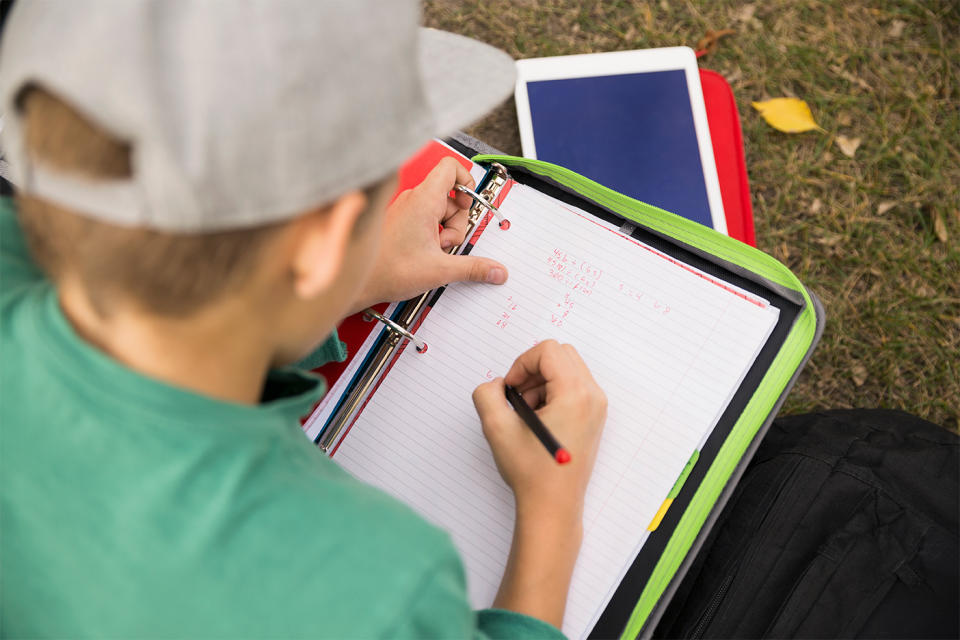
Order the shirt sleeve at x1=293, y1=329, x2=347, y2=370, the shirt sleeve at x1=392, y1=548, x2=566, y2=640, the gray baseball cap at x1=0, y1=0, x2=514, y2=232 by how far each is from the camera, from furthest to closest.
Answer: the shirt sleeve at x1=293, y1=329, x2=347, y2=370
the shirt sleeve at x1=392, y1=548, x2=566, y2=640
the gray baseball cap at x1=0, y1=0, x2=514, y2=232

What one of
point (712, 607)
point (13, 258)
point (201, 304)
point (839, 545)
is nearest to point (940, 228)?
point (839, 545)

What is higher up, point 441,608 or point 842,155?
point 842,155

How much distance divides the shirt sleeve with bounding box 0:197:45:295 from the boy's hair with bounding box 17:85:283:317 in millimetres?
146

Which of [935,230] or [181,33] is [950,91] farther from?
[181,33]

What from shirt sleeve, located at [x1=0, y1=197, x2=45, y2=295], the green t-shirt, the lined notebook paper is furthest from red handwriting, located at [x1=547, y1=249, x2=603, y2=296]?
shirt sleeve, located at [x1=0, y1=197, x2=45, y2=295]

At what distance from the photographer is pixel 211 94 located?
40 centimetres

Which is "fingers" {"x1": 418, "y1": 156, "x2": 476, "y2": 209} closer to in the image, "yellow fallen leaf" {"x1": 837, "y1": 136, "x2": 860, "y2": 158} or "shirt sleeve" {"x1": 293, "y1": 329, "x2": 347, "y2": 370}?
"shirt sleeve" {"x1": 293, "y1": 329, "x2": 347, "y2": 370}

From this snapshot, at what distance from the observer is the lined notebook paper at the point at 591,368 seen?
0.74 m

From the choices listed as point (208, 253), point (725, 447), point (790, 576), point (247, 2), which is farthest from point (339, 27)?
point (790, 576)

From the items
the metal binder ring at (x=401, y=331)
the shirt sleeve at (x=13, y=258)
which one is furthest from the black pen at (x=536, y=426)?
the shirt sleeve at (x=13, y=258)

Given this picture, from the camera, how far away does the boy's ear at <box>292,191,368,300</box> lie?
46 cm

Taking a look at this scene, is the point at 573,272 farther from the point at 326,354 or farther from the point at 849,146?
the point at 849,146

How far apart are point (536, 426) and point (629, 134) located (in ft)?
2.20

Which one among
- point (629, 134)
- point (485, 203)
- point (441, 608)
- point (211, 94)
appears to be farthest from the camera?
point (629, 134)
